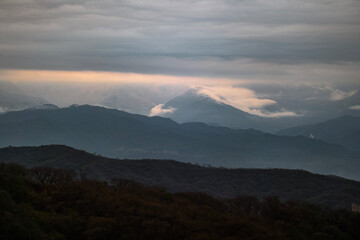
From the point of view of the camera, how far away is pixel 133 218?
88875mm

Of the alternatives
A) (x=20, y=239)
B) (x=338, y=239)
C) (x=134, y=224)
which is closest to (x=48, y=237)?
(x=20, y=239)

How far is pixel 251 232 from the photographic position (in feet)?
275

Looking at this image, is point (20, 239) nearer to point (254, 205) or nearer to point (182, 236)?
point (182, 236)

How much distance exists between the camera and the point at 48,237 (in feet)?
249

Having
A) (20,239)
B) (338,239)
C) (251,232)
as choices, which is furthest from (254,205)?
(20,239)

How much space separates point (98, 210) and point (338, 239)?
49.1 m

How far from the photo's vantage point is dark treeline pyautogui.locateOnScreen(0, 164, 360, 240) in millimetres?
79938

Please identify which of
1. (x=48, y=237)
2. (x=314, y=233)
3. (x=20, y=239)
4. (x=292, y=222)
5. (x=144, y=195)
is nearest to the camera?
(x=20, y=239)

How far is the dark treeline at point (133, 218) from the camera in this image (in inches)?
Answer: 3147

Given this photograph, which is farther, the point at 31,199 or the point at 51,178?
the point at 51,178

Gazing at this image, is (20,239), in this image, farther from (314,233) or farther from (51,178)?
(51,178)

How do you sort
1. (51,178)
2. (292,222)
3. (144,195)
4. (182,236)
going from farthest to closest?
(51,178), (144,195), (292,222), (182,236)

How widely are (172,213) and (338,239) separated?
34266 millimetres

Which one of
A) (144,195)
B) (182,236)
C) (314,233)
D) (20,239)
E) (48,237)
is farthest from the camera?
(144,195)
